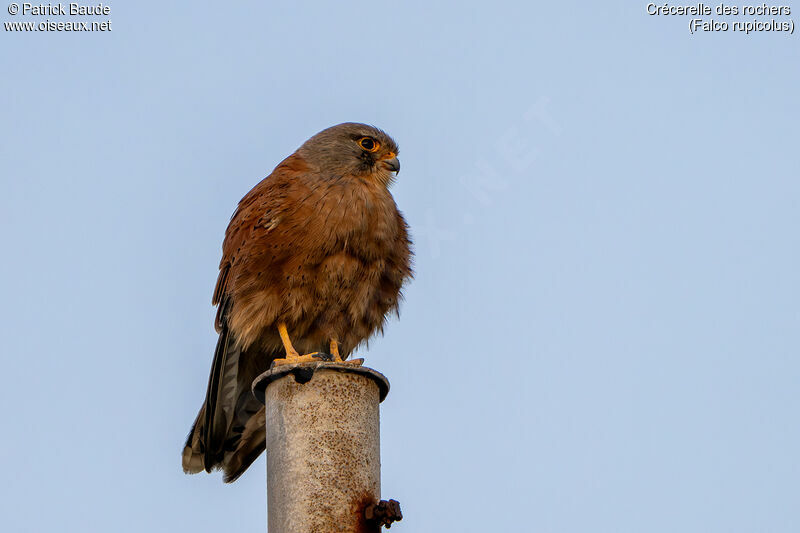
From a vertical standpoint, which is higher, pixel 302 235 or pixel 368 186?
pixel 368 186

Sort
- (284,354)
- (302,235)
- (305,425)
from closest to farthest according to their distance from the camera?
1. (305,425)
2. (302,235)
3. (284,354)

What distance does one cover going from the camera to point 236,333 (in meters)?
6.19

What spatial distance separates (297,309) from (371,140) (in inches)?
55.9

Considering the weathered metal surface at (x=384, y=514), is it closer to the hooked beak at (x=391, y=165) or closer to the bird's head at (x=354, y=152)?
the bird's head at (x=354, y=152)

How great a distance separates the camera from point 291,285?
19.8 feet

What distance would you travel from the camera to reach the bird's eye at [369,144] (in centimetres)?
680

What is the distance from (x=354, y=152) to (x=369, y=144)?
0.19 meters

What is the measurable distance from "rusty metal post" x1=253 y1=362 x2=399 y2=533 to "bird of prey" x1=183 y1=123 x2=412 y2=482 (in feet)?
4.39

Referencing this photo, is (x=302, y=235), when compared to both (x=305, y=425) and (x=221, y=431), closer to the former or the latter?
(x=221, y=431)

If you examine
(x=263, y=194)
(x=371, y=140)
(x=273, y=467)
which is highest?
(x=371, y=140)

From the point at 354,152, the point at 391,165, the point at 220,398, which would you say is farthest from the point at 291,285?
the point at 391,165

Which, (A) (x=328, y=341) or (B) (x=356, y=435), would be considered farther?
(A) (x=328, y=341)

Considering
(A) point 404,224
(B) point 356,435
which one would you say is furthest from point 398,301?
(B) point 356,435

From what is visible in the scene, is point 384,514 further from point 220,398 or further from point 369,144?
point 369,144
